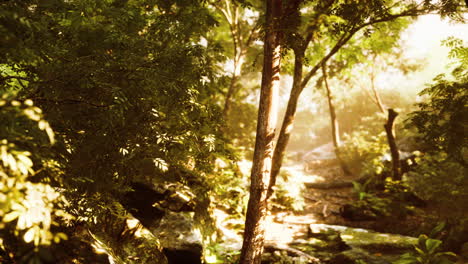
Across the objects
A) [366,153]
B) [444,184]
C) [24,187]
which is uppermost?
[366,153]

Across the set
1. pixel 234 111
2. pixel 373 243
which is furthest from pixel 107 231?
pixel 234 111

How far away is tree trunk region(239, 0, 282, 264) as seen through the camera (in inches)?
214

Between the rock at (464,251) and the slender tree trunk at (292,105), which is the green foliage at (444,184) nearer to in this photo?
the rock at (464,251)

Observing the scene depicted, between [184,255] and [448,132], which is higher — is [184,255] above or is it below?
below

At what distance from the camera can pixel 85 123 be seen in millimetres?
3965

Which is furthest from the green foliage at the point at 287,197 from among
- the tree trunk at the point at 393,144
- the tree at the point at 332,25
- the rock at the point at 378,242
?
the tree trunk at the point at 393,144

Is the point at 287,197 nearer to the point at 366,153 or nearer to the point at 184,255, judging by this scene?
the point at 184,255

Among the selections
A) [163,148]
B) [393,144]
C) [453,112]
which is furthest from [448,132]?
[393,144]

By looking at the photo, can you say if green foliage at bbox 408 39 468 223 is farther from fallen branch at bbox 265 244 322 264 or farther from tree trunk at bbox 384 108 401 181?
fallen branch at bbox 265 244 322 264

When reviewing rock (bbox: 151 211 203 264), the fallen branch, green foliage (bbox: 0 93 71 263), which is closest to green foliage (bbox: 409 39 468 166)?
the fallen branch

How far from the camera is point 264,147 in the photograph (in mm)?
5648

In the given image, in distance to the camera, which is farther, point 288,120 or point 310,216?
point 310,216

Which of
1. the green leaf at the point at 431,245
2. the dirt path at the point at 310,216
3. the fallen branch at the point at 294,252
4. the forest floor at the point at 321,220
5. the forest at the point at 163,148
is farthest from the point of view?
the dirt path at the point at 310,216

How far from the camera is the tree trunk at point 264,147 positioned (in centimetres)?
543
